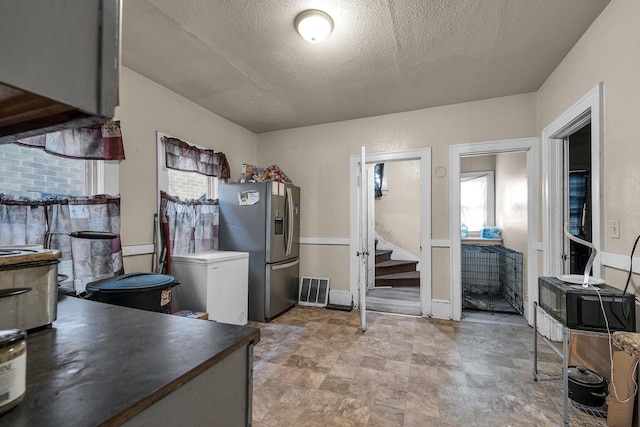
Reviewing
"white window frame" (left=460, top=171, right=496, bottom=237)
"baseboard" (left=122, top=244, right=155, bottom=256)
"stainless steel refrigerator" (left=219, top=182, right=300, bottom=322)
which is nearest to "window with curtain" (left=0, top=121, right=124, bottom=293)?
"baseboard" (left=122, top=244, right=155, bottom=256)

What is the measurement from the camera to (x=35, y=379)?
0.65m

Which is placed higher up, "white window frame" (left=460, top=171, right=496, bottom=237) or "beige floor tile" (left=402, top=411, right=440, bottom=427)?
"white window frame" (left=460, top=171, right=496, bottom=237)

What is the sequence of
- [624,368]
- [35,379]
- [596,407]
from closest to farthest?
[35,379] < [624,368] < [596,407]

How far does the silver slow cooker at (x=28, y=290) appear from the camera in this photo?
86 cm

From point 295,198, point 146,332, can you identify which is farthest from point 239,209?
point 146,332

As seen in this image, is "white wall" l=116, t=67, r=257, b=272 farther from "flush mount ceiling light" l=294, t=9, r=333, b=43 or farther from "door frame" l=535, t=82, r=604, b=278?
"door frame" l=535, t=82, r=604, b=278

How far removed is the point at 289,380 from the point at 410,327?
1641 millimetres

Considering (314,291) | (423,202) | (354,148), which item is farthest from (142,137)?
(423,202)

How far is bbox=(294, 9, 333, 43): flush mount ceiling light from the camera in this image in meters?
1.97

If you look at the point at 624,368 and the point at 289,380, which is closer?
the point at 624,368

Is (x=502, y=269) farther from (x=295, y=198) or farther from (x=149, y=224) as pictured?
(x=149, y=224)

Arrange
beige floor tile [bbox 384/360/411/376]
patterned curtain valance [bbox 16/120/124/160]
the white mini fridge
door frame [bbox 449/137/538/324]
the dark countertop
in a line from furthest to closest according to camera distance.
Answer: door frame [bbox 449/137/538/324]
the white mini fridge
beige floor tile [bbox 384/360/411/376]
patterned curtain valance [bbox 16/120/124/160]
the dark countertop

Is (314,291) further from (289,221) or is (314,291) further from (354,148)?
(354,148)

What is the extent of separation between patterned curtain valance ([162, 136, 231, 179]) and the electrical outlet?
367cm
